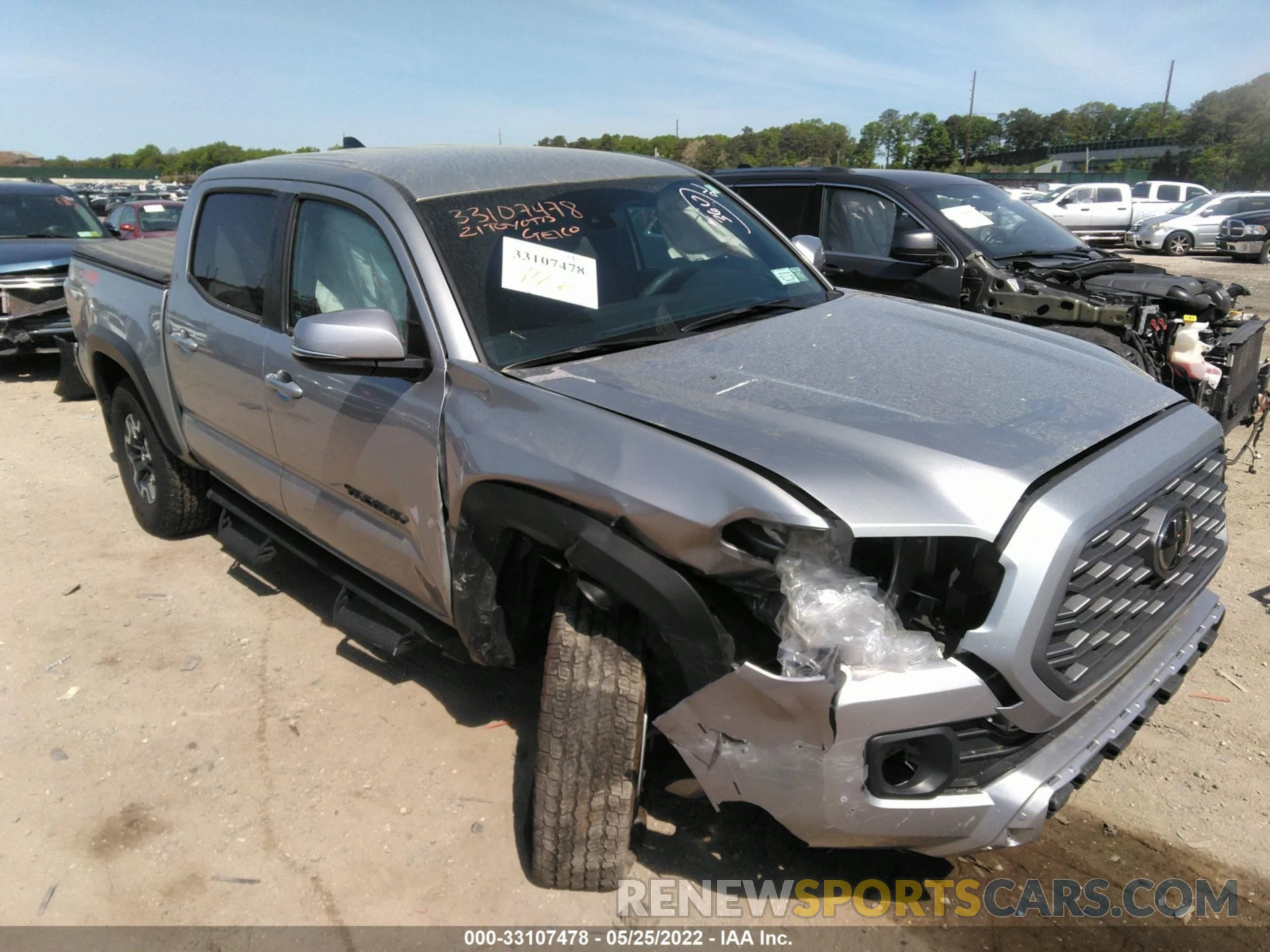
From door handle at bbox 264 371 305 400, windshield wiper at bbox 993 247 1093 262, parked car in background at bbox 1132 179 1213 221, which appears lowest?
door handle at bbox 264 371 305 400

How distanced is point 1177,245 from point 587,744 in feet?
81.1

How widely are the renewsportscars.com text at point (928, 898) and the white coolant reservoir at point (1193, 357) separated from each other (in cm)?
358

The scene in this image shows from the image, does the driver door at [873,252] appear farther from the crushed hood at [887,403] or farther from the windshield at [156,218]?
the windshield at [156,218]

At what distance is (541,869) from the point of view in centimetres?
254

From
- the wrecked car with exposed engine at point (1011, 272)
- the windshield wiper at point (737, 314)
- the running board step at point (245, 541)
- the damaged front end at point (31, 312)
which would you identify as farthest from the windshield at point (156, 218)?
the windshield wiper at point (737, 314)

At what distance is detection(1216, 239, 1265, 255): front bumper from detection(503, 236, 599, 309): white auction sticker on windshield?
2188 centimetres

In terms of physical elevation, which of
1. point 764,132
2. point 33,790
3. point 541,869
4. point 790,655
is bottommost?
point 33,790

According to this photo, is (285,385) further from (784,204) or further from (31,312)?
(31,312)

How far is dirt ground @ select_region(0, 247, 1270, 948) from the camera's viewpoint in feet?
8.64

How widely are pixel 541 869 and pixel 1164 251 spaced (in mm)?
24882

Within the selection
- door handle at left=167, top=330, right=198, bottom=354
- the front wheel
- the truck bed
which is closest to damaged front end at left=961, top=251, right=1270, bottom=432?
door handle at left=167, top=330, right=198, bottom=354

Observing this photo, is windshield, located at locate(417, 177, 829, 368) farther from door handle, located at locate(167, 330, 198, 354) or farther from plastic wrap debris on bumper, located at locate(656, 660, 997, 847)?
door handle, located at locate(167, 330, 198, 354)

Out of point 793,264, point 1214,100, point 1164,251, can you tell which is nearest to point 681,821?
point 793,264

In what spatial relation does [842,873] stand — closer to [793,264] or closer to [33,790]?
[793,264]
